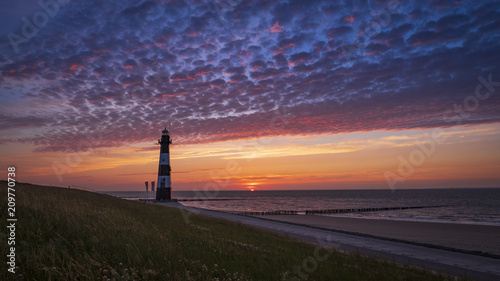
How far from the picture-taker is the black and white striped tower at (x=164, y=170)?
2496 inches

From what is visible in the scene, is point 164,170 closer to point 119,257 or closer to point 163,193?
point 163,193

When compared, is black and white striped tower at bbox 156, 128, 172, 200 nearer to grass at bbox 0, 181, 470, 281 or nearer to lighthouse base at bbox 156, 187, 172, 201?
lighthouse base at bbox 156, 187, 172, 201

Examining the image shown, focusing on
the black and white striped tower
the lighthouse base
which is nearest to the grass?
the black and white striped tower

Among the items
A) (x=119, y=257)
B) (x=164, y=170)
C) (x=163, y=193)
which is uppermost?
(x=164, y=170)

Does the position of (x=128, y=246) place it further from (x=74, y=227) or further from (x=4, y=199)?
(x=4, y=199)

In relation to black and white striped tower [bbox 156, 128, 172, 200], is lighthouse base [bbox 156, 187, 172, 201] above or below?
below

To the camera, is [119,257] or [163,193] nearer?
[119,257]

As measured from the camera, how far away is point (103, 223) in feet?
30.3

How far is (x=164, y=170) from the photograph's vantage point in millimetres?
63969

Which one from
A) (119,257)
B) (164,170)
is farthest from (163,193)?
(119,257)

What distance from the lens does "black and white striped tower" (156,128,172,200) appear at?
208 feet

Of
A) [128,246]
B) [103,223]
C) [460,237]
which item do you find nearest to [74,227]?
[103,223]

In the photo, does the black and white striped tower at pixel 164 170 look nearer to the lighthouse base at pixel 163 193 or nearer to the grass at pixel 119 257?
the lighthouse base at pixel 163 193

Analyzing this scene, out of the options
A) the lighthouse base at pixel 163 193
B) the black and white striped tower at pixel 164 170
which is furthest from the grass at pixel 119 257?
the lighthouse base at pixel 163 193
